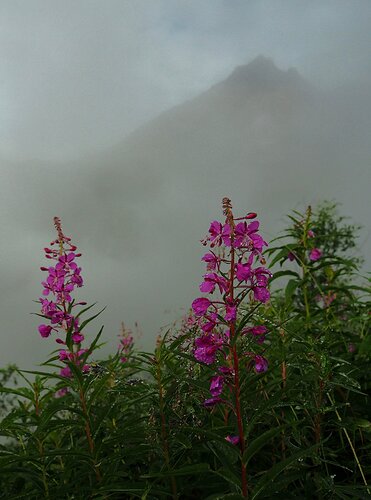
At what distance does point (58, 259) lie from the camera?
12.5ft

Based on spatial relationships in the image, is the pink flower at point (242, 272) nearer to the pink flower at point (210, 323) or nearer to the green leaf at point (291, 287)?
the pink flower at point (210, 323)

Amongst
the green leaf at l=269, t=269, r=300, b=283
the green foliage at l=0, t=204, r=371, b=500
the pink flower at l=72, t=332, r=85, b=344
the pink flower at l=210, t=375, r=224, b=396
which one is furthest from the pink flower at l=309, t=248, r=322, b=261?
the pink flower at l=210, t=375, r=224, b=396

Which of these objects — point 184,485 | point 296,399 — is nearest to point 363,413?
point 296,399

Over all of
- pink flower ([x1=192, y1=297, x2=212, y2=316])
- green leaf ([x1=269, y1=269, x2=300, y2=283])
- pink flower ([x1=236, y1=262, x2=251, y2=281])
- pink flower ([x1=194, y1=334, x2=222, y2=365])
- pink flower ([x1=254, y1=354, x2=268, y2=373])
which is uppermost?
green leaf ([x1=269, y1=269, x2=300, y2=283])

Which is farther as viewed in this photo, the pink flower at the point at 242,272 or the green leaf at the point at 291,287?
the green leaf at the point at 291,287

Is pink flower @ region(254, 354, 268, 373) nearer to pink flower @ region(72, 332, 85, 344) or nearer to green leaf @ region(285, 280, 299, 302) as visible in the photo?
pink flower @ region(72, 332, 85, 344)

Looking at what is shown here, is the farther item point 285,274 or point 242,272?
point 285,274

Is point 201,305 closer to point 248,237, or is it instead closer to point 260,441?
point 248,237

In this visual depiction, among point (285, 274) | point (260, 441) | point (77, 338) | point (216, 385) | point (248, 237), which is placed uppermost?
point (285, 274)

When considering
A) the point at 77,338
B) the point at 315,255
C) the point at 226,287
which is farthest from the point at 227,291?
the point at 315,255

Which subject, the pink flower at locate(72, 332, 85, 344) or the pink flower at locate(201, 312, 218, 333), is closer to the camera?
the pink flower at locate(201, 312, 218, 333)

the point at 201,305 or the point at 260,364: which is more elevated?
the point at 201,305

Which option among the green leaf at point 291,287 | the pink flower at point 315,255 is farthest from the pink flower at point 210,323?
the pink flower at point 315,255

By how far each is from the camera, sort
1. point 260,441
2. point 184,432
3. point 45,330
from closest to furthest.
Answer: point 260,441, point 184,432, point 45,330
